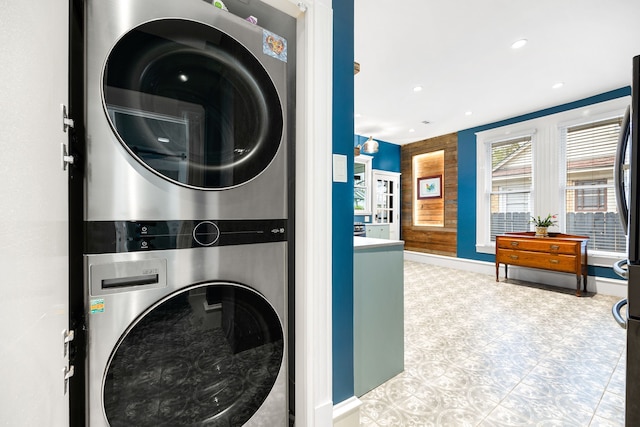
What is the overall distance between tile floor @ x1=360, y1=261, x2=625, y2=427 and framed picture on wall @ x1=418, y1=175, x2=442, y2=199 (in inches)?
120

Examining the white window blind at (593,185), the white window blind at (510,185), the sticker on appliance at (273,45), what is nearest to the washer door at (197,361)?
the sticker on appliance at (273,45)

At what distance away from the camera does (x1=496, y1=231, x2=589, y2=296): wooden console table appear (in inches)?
142

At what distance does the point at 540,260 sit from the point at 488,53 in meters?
2.92

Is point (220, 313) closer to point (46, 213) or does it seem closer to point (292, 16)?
point (46, 213)

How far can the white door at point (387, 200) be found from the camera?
628 cm

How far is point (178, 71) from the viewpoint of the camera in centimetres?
78

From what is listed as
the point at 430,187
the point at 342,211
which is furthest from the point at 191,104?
the point at 430,187

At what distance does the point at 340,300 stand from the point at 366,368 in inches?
28.2

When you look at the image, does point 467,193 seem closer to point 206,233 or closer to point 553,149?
point 553,149

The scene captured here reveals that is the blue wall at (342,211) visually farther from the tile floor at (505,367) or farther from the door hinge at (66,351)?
the door hinge at (66,351)

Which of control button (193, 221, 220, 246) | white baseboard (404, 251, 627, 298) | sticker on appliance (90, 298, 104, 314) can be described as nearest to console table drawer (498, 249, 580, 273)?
white baseboard (404, 251, 627, 298)

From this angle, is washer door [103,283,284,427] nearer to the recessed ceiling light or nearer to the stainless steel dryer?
the stainless steel dryer

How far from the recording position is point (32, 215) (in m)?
0.43

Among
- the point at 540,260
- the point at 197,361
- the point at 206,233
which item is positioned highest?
the point at 206,233
